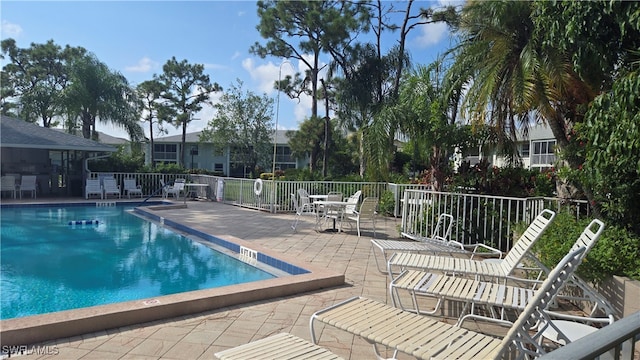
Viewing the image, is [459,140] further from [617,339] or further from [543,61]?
[617,339]

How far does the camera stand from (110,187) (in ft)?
54.5

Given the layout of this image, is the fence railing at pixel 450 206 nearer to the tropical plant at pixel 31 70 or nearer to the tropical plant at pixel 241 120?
the tropical plant at pixel 241 120

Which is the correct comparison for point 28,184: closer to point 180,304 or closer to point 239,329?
point 180,304

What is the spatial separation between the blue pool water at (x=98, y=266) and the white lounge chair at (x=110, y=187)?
559 centimetres

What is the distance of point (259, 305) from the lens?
4152 millimetres

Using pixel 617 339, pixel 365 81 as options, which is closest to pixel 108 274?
pixel 617 339

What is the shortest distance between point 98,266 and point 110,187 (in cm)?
1098

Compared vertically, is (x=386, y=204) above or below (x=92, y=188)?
below

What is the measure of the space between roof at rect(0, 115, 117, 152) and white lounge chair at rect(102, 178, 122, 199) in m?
1.40

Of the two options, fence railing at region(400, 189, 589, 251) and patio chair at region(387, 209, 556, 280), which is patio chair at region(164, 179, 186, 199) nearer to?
fence railing at region(400, 189, 589, 251)

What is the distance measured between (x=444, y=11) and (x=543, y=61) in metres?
14.3

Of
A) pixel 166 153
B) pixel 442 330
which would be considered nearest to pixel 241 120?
pixel 166 153

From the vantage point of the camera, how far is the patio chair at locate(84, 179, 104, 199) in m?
16.3

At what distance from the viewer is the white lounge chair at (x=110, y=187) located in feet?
54.2
